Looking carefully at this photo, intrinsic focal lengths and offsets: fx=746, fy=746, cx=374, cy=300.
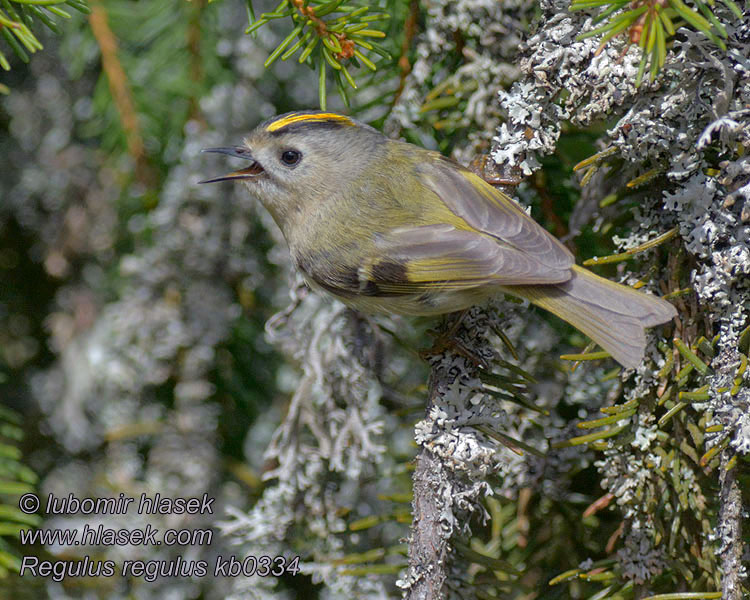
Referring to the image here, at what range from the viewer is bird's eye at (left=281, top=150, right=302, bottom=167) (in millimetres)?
1896

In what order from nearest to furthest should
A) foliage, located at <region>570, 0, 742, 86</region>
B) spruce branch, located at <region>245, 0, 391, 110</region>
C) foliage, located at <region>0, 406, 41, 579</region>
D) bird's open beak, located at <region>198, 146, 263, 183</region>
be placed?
foliage, located at <region>570, 0, 742, 86</region>, spruce branch, located at <region>245, 0, 391, 110</region>, foliage, located at <region>0, 406, 41, 579</region>, bird's open beak, located at <region>198, 146, 263, 183</region>

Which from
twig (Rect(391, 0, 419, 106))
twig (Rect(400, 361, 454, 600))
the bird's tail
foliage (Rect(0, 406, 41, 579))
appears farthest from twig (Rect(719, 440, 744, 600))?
foliage (Rect(0, 406, 41, 579))

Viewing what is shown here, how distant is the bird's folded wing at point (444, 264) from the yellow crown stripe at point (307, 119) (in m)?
0.30

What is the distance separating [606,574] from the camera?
1.31 meters

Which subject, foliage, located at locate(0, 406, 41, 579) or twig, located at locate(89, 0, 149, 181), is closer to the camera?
foliage, located at locate(0, 406, 41, 579)

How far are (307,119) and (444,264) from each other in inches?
20.2

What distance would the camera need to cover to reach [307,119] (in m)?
1.80

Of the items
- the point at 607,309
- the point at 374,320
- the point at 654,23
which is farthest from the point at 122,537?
the point at 654,23

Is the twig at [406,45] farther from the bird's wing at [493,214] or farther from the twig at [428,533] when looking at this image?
the twig at [428,533]

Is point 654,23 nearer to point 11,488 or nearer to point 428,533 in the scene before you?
point 428,533

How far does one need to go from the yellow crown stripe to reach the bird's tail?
0.58m

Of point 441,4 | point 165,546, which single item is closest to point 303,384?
point 165,546

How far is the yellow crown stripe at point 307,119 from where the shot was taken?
5.84 ft

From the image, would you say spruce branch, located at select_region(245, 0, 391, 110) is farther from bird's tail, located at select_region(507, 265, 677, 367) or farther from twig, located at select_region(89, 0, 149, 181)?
twig, located at select_region(89, 0, 149, 181)
